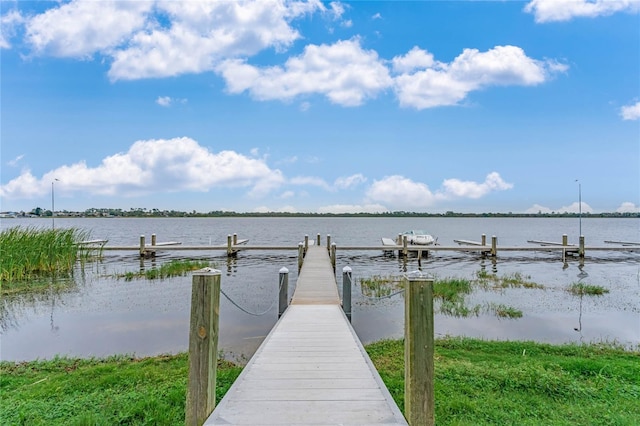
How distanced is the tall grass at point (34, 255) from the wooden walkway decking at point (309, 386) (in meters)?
13.3

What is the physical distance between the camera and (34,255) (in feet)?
51.7

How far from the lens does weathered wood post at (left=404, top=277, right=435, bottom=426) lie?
9.97 ft

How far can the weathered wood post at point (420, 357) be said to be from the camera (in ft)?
9.97

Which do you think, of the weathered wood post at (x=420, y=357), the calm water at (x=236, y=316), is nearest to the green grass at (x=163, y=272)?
the calm water at (x=236, y=316)

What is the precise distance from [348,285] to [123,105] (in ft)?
63.7

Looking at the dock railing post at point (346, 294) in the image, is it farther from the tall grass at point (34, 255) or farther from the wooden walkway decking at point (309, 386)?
the tall grass at point (34, 255)

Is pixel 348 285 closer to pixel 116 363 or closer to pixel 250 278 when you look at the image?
pixel 116 363

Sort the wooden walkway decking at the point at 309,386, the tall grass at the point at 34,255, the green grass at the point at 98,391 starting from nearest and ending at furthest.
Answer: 1. the wooden walkway decking at the point at 309,386
2. the green grass at the point at 98,391
3. the tall grass at the point at 34,255

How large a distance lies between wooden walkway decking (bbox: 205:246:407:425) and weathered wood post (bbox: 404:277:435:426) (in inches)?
6.8

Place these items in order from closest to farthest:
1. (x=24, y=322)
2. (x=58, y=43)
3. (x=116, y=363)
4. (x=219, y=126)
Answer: (x=116, y=363)
(x=24, y=322)
(x=58, y=43)
(x=219, y=126)

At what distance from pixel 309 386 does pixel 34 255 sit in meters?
17.0

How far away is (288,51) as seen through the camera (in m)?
18.1

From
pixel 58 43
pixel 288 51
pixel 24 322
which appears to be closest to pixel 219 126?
pixel 288 51

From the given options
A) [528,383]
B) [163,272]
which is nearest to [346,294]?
[528,383]
